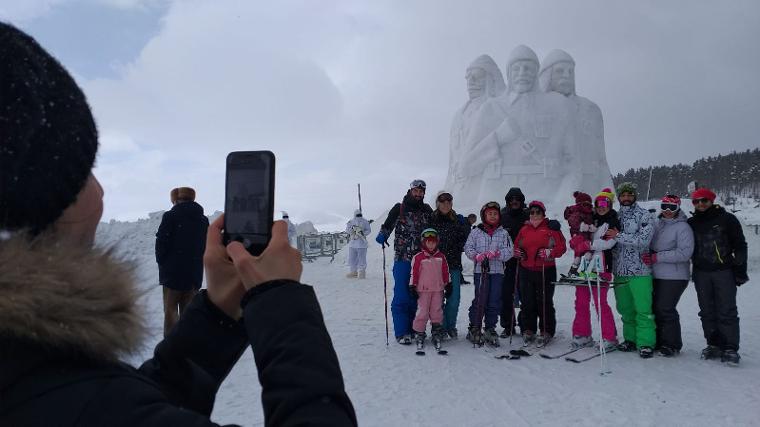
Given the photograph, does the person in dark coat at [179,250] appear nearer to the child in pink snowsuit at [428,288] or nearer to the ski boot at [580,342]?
the child in pink snowsuit at [428,288]

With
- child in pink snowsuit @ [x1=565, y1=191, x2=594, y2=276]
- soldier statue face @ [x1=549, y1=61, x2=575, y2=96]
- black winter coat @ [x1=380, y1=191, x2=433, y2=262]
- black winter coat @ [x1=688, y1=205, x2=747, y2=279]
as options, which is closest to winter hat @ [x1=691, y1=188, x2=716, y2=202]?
black winter coat @ [x1=688, y1=205, x2=747, y2=279]

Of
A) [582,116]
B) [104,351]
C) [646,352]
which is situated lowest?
[646,352]

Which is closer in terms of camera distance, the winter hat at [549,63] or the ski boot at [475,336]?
the ski boot at [475,336]

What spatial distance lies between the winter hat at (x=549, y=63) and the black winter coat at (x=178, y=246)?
1703 centimetres

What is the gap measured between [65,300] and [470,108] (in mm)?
19875

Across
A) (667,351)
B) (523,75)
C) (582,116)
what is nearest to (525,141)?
(523,75)

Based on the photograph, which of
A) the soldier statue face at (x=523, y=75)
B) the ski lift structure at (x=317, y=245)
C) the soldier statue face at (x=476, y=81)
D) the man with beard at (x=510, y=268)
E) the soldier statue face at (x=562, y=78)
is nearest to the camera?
the man with beard at (x=510, y=268)

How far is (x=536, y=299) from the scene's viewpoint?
6.28 m

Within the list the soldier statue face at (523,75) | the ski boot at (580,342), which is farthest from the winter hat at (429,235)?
the soldier statue face at (523,75)

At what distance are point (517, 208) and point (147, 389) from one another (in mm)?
6885

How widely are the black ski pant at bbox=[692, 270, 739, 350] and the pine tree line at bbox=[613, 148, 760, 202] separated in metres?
60.5

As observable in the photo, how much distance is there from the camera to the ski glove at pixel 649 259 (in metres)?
5.47

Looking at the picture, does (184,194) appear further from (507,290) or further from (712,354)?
(712,354)

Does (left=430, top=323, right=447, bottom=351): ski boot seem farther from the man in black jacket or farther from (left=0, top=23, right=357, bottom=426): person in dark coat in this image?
(left=0, top=23, right=357, bottom=426): person in dark coat
